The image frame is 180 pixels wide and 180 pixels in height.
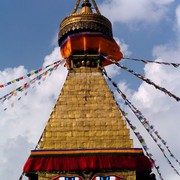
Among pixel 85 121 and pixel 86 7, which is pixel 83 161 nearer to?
pixel 85 121

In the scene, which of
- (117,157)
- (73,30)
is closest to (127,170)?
(117,157)

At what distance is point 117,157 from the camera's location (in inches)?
676

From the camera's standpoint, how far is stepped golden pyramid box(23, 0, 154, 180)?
1697cm

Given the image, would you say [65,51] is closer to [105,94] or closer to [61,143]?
[105,94]

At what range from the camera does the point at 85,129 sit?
58.9ft

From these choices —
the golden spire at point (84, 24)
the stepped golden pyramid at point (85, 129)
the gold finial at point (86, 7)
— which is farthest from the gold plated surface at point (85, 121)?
the gold finial at point (86, 7)

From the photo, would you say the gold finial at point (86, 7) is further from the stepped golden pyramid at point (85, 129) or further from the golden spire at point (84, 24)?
the stepped golden pyramid at point (85, 129)

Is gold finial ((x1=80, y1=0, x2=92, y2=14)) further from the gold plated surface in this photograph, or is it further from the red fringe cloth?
the red fringe cloth

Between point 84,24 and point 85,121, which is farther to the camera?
point 84,24

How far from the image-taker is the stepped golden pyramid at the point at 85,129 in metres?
17.0

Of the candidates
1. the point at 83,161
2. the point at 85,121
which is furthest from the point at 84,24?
the point at 83,161

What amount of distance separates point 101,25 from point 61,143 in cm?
656

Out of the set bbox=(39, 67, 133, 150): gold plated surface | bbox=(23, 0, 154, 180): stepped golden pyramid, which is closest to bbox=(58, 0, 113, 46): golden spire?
bbox=(23, 0, 154, 180): stepped golden pyramid

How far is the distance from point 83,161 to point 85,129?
1504 millimetres
